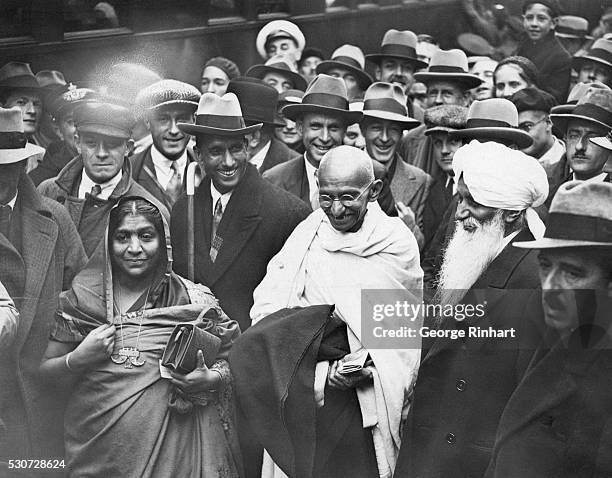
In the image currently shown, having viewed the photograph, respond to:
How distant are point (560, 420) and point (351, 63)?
267 centimetres

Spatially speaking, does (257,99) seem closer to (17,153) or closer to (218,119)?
(218,119)

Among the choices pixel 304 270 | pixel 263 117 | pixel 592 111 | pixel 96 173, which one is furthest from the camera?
pixel 263 117

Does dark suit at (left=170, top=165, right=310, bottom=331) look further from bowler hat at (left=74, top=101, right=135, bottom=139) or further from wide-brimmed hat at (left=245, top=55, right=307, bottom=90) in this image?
wide-brimmed hat at (left=245, top=55, right=307, bottom=90)

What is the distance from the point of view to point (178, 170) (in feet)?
23.5

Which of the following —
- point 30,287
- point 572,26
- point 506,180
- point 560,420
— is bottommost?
point 560,420

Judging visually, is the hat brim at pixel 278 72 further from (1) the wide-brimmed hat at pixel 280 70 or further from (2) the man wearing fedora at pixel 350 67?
(2) the man wearing fedora at pixel 350 67

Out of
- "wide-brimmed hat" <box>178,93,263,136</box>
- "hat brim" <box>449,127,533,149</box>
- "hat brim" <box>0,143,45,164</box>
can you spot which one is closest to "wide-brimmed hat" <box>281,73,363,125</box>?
"wide-brimmed hat" <box>178,93,263,136</box>

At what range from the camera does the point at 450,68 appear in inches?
302

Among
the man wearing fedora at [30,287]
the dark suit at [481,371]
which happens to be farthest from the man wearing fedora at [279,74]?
the dark suit at [481,371]

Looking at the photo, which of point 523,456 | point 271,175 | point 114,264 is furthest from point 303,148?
point 523,456

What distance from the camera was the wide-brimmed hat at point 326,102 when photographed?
7141 millimetres

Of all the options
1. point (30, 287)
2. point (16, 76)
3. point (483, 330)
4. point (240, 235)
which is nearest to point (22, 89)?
point (16, 76)

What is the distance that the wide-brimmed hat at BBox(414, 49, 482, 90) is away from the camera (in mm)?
7633

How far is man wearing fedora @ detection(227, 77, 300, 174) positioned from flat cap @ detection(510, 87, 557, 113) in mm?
1259
